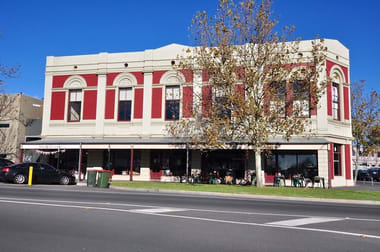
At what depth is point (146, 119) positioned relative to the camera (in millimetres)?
26938

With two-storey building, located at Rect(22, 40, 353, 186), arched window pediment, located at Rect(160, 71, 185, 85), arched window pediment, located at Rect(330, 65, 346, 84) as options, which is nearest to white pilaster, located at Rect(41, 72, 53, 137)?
two-storey building, located at Rect(22, 40, 353, 186)

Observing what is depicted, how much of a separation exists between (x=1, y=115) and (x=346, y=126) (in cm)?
2769

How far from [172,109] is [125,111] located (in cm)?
376

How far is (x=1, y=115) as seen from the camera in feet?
102

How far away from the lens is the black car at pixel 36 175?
2117 centimetres

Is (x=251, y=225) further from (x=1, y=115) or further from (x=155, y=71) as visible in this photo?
(x=1, y=115)

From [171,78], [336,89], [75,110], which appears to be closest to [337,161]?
[336,89]

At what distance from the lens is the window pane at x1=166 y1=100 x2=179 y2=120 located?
26663 mm

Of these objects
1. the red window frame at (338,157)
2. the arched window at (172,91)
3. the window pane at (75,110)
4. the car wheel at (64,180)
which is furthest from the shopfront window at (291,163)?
the window pane at (75,110)

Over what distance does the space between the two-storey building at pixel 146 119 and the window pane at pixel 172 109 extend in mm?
73

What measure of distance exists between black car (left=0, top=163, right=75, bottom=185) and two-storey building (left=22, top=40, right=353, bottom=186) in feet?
10.0

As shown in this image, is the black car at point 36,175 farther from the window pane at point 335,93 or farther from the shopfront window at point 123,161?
the window pane at point 335,93

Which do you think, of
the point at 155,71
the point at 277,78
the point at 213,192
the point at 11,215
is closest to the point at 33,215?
the point at 11,215

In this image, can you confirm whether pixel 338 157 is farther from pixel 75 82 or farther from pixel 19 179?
pixel 19 179
